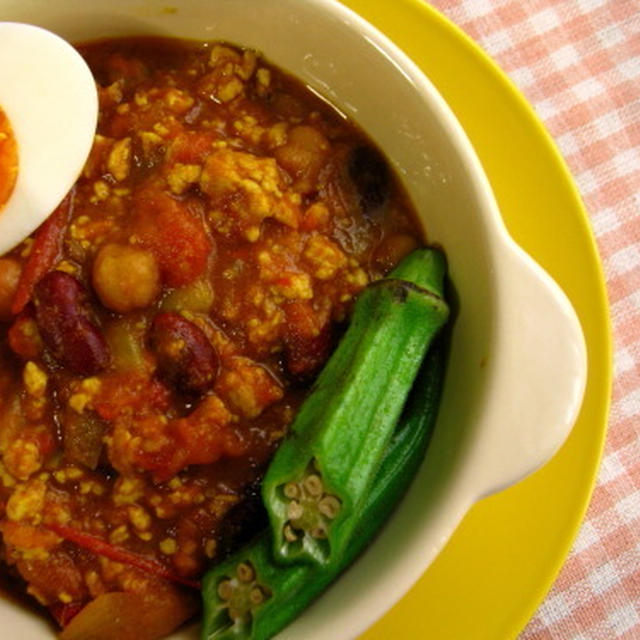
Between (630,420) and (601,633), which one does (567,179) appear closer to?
(630,420)

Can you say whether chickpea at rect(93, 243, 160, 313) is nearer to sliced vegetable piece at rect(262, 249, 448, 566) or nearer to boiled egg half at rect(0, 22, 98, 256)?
boiled egg half at rect(0, 22, 98, 256)

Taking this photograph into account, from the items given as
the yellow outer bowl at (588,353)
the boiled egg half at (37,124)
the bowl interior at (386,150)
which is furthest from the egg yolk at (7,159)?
the yellow outer bowl at (588,353)

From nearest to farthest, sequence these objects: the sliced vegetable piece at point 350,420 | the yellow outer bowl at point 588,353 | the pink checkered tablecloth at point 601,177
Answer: the sliced vegetable piece at point 350,420 < the yellow outer bowl at point 588,353 < the pink checkered tablecloth at point 601,177

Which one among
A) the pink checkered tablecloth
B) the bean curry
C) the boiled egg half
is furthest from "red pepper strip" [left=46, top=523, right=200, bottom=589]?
the pink checkered tablecloth

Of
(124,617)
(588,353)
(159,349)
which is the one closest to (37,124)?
(159,349)

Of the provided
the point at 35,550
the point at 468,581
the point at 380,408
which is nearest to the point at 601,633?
the point at 468,581

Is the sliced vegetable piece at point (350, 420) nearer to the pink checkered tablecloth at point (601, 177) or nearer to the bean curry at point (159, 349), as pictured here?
the bean curry at point (159, 349)

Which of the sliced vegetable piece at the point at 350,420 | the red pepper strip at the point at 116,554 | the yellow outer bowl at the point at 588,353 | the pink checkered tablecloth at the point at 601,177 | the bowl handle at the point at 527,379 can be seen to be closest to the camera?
the bowl handle at the point at 527,379

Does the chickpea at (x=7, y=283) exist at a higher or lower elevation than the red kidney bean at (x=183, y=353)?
higher
